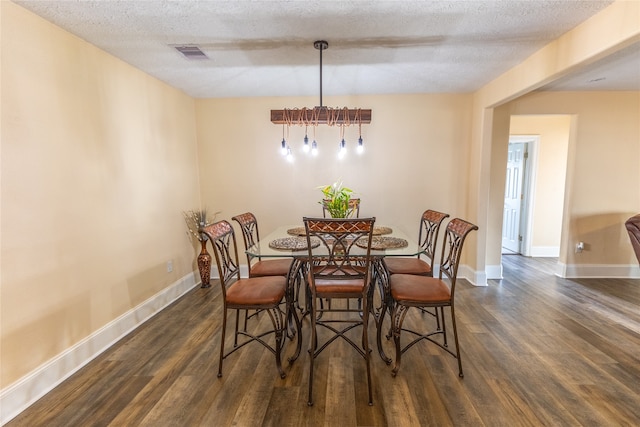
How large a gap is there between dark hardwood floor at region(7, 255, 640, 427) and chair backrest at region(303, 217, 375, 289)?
72 centimetres

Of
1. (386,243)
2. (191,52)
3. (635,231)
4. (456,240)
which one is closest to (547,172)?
(635,231)

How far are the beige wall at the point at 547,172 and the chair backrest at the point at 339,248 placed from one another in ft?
13.6

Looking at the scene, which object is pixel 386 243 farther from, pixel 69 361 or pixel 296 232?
pixel 69 361

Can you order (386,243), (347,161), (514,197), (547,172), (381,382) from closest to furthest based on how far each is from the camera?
(381,382)
(386,243)
(347,161)
(547,172)
(514,197)

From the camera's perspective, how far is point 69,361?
2096mm

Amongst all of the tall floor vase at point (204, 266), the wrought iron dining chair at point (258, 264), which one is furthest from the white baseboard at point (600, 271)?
the tall floor vase at point (204, 266)

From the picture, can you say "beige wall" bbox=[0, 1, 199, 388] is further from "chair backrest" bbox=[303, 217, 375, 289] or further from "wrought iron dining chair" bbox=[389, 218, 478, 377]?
"wrought iron dining chair" bbox=[389, 218, 478, 377]

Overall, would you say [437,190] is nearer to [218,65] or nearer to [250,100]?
[250,100]

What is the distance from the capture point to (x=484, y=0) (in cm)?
175

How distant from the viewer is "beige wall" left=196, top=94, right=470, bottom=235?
380cm

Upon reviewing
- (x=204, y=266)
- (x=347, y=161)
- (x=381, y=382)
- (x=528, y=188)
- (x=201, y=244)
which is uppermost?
(x=347, y=161)

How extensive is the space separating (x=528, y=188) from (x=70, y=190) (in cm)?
598

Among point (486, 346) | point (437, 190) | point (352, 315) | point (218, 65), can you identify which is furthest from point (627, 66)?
point (218, 65)

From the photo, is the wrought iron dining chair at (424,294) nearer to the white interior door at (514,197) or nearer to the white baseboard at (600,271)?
the white baseboard at (600,271)
